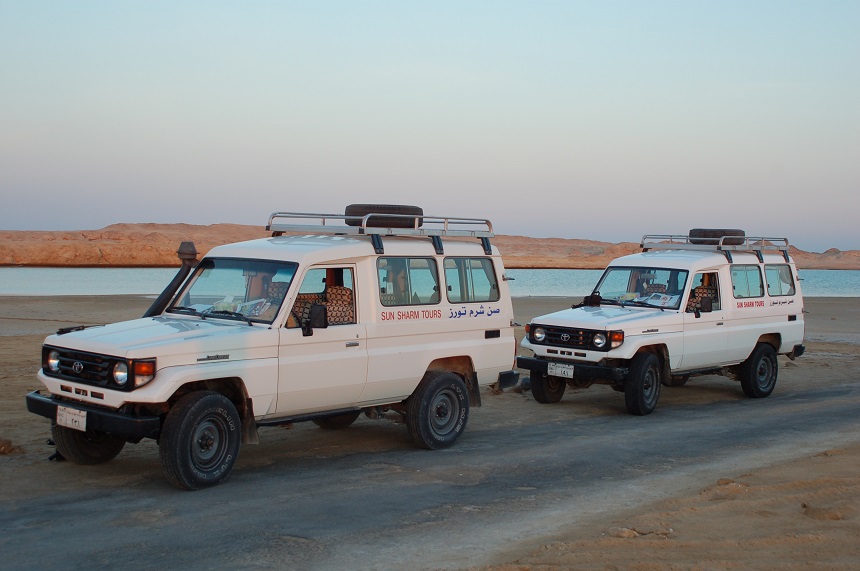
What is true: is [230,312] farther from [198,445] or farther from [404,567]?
[404,567]

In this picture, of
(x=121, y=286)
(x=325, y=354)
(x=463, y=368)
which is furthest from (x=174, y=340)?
(x=121, y=286)

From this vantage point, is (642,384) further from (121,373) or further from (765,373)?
(121,373)

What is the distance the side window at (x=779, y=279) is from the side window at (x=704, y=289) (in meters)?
1.40

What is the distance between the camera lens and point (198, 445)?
789 centimetres

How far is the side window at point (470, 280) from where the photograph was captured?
10.3m

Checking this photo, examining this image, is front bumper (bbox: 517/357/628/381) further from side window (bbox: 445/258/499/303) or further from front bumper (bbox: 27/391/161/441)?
front bumper (bbox: 27/391/161/441)

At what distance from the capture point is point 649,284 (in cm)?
1377

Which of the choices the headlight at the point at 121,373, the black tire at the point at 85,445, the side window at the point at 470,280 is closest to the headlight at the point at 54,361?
the black tire at the point at 85,445

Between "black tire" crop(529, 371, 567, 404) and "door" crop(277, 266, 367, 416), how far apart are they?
15.4 ft

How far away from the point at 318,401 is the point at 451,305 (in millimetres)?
2029

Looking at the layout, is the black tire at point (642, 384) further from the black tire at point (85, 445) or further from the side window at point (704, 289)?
the black tire at point (85, 445)

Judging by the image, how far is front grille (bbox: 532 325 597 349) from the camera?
12.4 m

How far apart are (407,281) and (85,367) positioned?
3.39m

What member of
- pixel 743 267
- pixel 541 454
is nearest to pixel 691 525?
pixel 541 454
